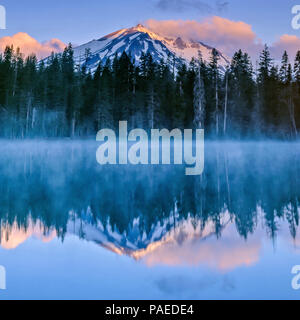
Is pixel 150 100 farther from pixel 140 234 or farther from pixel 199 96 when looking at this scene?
pixel 140 234

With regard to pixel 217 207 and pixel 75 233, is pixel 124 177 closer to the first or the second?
pixel 217 207

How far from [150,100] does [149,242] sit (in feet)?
125

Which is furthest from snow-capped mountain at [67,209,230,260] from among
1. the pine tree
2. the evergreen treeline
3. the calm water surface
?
the evergreen treeline

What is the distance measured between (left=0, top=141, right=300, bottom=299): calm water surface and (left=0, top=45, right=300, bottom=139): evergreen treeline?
34219 millimetres

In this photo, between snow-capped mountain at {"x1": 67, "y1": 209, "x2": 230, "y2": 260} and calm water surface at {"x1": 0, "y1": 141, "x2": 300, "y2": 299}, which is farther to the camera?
snow-capped mountain at {"x1": 67, "y1": 209, "x2": 230, "y2": 260}

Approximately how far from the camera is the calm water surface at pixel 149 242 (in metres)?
4.26

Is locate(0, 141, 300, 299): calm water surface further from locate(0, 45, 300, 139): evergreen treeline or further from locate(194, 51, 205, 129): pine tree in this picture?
locate(0, 45, 300, 139): evergreen treeline

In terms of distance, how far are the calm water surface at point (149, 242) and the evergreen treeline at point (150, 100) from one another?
3422 centimetres

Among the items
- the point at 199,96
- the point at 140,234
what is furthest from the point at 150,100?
the point at 140,234

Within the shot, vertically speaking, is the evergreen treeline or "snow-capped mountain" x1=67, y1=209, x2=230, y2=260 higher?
the evergreen treeline

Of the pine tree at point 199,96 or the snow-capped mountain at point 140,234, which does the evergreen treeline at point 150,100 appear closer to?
the pine tree at point 199,96

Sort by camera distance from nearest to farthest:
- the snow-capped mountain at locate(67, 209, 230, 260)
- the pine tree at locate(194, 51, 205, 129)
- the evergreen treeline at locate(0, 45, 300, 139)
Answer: the snow-capped mountain at locate(67, 209, 230, 260), the pine tree at locate(194, 51, 205, 129), the evergreen treeline at locate(0, 45, 300, 139)

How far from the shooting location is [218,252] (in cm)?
527

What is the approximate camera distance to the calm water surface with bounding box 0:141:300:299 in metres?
4.26
